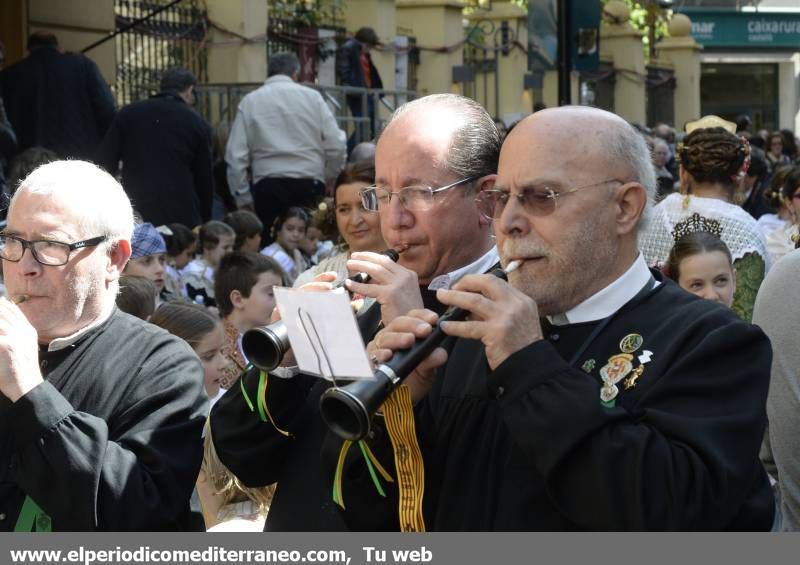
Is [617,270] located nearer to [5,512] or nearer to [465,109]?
[465,109]

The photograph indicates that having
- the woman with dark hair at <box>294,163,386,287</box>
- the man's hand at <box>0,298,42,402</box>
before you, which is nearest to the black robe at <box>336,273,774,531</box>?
the man's hand at <box>0,298,42,402</box>

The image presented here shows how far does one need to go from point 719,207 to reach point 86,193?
342cm

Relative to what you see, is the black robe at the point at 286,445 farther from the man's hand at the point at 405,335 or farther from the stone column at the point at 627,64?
the stone column at the point at 627,64

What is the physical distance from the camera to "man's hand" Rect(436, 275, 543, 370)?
9.47 feet

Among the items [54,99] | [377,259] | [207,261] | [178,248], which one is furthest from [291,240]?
[377,259]

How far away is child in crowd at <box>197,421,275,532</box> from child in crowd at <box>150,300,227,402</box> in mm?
739

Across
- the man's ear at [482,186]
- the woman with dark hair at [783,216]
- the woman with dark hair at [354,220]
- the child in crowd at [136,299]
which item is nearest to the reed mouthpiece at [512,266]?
the man's ear at [482,186]

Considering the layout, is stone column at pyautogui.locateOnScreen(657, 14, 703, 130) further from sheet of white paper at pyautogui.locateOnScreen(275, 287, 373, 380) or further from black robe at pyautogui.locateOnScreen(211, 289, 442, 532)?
sheet of white paper at pyautogui.locateOnScreen(275, 287, 373, 380)

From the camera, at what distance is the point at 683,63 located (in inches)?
1280

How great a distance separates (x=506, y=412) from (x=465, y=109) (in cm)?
122

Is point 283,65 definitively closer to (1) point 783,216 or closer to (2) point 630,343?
(1) point 783,216

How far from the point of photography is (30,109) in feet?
34.0

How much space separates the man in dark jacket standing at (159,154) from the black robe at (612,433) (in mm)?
7248
